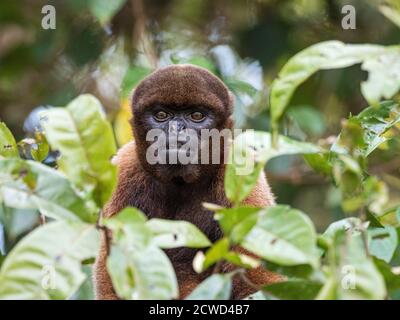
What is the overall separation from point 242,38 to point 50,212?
703 centimetres

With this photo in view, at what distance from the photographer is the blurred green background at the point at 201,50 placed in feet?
30.5

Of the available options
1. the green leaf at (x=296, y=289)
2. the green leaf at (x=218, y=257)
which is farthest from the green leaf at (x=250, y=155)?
the green leaf at (x=296, y=289)

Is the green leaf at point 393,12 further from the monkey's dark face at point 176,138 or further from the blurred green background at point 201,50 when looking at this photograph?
the blurred green background at point 201,50

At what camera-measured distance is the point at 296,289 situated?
9.73 feet

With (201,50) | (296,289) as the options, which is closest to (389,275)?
(296,289)

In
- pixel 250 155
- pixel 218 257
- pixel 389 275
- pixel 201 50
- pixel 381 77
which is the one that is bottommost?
pixel 201 50

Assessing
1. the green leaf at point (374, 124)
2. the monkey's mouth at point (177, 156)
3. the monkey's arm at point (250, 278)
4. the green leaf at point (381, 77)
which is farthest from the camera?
the monkey's mouth at point (177, 156)

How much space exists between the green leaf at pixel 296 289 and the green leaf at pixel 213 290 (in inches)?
9.3

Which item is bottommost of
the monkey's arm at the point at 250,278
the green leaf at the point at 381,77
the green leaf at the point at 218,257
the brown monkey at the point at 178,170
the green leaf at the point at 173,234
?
the monkey's arm at the point at 250,278

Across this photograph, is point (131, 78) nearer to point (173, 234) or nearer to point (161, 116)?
point (161, 116)

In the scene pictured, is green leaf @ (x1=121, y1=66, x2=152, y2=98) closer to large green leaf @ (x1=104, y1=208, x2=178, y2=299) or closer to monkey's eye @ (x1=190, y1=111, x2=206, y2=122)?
monkey's eye @ (x1=190, y1=111, x2=206, y2=122)

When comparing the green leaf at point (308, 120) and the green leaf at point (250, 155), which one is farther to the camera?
the green leaf at point (308, 120)

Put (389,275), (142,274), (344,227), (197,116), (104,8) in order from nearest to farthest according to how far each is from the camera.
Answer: (142,274)
(389,275)
(344,227)
(197,116)
(104,8)

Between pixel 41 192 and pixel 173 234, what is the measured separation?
54 centimetres
